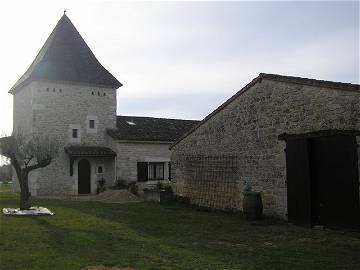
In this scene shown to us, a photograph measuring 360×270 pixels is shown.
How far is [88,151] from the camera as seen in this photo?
2555 cm

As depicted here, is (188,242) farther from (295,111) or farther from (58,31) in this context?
(58,31)

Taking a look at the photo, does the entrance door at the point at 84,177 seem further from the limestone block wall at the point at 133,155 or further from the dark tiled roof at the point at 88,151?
the limestone block wall at the point at 133,155

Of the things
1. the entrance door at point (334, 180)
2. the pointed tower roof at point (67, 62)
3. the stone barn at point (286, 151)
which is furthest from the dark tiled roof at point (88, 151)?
the entrance door at point (334, 180)

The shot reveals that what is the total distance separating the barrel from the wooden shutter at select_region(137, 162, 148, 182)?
44.9ft

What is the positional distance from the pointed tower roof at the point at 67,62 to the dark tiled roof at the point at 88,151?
4002 millimetres

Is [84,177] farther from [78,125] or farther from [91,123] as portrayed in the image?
[91,123]

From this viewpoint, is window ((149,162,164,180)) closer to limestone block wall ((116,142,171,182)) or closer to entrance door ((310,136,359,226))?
limestone block wall ((116,142,171,182))

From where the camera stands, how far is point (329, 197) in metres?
11.4

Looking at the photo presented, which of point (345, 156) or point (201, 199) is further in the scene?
point (201, 199)

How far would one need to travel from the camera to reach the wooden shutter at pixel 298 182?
39.5 ft

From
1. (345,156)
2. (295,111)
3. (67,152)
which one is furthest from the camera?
(67,152)

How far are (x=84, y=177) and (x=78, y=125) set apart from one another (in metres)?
3.12

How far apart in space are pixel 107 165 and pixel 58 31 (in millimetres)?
9272

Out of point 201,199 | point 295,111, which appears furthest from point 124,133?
point 295,111
